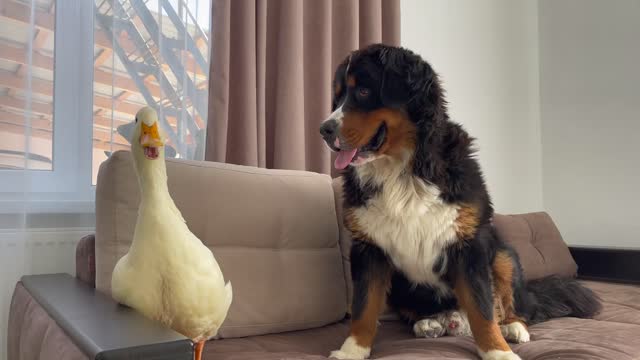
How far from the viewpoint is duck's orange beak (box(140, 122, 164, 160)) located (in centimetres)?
85

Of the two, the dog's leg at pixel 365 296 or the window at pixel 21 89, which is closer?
the dog's leg at pixel 365 296

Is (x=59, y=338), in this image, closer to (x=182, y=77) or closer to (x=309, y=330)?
(x=309, y=330)

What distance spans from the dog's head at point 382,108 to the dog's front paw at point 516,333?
530 millimetres

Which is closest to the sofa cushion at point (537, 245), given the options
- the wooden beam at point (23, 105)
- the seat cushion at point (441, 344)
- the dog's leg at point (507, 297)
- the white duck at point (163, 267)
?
the seat cushion at point (441, 344)

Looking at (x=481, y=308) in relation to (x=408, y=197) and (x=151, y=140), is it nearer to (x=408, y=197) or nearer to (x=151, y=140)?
(x=408, y=197)

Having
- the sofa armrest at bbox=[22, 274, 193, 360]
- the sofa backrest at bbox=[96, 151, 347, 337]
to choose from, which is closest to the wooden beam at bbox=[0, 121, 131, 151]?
the sofa backrest at bbox=[96, 151, 347, 337]

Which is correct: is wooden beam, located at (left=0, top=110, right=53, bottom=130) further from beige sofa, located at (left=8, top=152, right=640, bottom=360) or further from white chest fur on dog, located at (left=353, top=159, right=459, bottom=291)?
white chest fur on dog, located at (left=353, top=159, right=459, bottom=291)

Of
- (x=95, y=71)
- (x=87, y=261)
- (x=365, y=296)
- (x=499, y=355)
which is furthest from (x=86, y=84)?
(x=499, y=355)

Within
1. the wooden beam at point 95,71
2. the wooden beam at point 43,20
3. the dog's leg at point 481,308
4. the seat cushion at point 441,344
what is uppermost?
the wooden beam at point 43,20

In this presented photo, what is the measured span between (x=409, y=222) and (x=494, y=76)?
2175mm

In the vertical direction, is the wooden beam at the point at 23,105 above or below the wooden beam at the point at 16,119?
above

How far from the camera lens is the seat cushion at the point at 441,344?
3.76 feet

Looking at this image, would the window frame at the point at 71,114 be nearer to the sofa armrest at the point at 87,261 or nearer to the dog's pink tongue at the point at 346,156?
the sofa armrest at the point at 87,261

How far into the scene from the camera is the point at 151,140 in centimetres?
85
